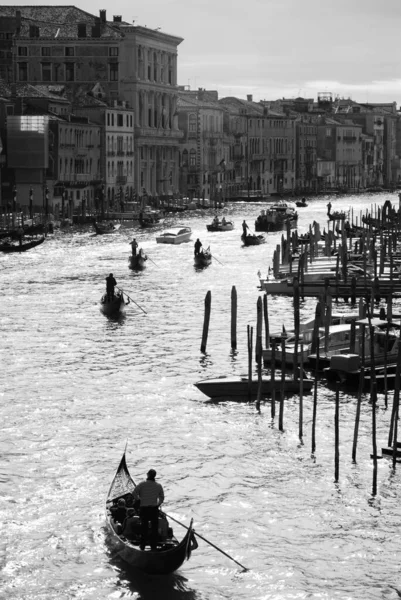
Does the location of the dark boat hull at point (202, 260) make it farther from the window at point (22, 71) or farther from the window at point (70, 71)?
the window at point (22, 71)

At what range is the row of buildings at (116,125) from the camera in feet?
262

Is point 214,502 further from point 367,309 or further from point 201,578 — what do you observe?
point 367,309

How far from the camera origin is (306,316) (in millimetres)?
38250

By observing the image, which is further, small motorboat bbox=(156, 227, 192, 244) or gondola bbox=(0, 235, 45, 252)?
small motorboat bbox=(156, 227, 192, 244)

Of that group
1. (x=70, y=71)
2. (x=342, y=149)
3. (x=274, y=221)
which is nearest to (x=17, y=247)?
(x=274, y=221)

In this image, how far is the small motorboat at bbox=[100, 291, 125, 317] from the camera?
125 feet

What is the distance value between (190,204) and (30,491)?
73343 millimetres

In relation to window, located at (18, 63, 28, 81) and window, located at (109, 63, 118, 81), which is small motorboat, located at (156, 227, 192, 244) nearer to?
window, located at (109, 63, 118, 81)

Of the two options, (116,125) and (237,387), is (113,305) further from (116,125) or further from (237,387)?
(116,125)

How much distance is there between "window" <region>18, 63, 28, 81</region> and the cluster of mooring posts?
44.2 metres

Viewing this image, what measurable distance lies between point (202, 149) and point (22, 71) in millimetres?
22801

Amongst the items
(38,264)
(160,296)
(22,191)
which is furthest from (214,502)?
(22,191)

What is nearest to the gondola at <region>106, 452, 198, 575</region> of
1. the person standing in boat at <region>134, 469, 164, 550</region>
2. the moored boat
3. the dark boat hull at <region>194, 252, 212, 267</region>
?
the person standing in boat at <region>134, 469, 164, 550</region>

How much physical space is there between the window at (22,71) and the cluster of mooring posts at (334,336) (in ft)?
145
